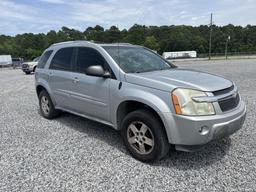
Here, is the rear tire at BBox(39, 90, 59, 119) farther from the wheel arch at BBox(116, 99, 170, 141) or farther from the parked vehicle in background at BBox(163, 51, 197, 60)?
the parked vehicle in background at BBox(163, 51, 197, 60)

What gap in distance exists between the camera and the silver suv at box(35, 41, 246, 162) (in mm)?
3098

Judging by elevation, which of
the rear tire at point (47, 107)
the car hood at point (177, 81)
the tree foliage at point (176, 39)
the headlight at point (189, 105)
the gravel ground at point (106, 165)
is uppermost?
the tree foliage at point (176, 39)

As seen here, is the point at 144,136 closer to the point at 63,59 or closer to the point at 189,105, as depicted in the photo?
the point at 189,105

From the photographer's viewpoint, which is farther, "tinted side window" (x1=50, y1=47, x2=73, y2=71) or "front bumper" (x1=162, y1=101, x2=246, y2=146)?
"tinted side window" (x1=50, y1=47, x2=73, y2=71)

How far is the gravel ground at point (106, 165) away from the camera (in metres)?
3.01

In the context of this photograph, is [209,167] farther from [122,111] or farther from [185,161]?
[122,111]

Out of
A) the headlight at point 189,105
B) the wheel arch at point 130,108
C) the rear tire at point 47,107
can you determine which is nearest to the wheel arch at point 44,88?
the rear tire at point 47,107

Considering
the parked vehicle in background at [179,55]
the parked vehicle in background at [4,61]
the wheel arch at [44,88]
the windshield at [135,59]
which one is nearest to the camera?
the windshield at [135,59]

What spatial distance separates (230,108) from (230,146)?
977mm

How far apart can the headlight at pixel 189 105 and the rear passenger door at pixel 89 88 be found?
133 centimetres

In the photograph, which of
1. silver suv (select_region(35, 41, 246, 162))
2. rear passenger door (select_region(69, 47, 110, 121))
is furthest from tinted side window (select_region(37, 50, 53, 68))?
rear passenger door (select_region(69, 47, 110, 121))

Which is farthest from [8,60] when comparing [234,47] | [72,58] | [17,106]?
A: [234,47]

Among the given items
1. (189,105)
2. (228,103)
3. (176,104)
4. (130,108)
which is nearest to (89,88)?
(130,108)

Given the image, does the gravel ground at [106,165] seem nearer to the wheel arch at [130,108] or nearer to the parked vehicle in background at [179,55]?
the wheel arch at [130,108]
